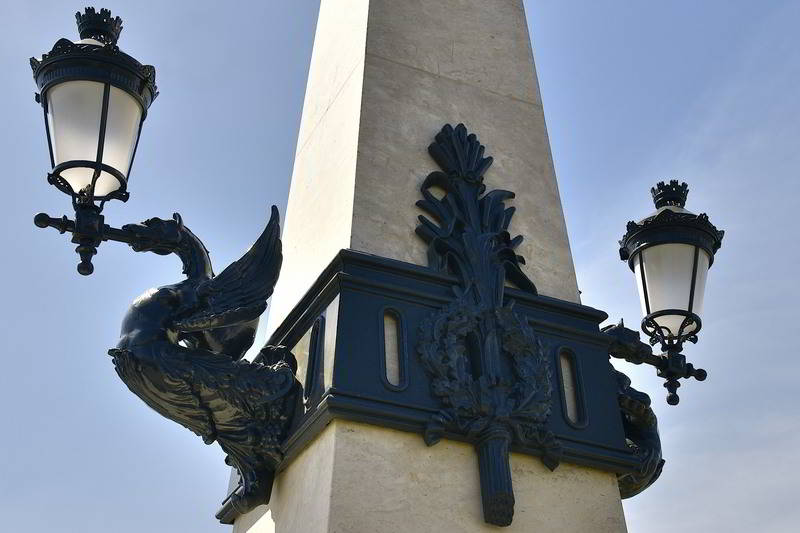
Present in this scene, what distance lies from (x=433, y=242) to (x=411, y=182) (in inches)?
13.5

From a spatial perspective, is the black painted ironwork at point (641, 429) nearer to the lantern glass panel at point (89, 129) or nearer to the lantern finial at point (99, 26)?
the lantern glass panel at point (89, 129)

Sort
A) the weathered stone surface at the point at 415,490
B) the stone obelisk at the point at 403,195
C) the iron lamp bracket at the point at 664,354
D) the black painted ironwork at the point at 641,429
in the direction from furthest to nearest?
the iron lamp bracket at the point at 664,354 → the black painted ironwork at the point at 641,429 → the stone obelisk at the point at 403,195 → the weathered stone surface at the point at 415,490

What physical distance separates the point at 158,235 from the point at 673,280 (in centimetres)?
237

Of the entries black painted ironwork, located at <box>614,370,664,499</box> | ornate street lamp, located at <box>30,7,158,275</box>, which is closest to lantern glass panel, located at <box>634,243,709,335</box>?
black painted ironwork, located at <box>614,370,664,499</box>

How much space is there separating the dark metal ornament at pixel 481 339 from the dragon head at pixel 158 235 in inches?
39.4

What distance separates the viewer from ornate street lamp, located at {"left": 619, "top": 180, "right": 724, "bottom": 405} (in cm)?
550

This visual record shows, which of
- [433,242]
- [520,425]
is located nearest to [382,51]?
[433,242]

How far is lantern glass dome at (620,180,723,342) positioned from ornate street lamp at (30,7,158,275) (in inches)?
94.4

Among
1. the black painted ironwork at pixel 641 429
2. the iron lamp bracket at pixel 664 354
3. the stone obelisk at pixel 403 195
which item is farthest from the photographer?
the iron lamp bracket at pixel 664 354

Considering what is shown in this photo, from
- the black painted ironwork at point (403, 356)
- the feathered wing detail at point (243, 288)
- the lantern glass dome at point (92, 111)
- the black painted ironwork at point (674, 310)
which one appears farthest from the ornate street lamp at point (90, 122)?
the black painted ironwork at point (674, 310)

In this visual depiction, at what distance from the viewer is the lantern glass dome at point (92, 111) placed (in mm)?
4480

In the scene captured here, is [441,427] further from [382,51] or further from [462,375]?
[382,51]

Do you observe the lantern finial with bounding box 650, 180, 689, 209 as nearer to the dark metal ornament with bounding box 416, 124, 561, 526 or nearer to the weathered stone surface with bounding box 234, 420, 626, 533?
the dark metal ornament with bounding box 416, 124, 561, 526

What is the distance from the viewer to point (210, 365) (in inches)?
182
